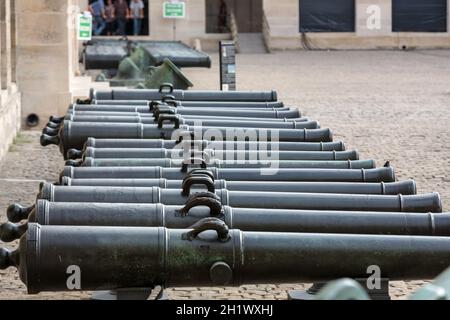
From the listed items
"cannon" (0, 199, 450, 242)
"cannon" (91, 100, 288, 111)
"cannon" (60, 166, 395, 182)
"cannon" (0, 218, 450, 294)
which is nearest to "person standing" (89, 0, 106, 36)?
"cannon" (91, 100, 288, 111)

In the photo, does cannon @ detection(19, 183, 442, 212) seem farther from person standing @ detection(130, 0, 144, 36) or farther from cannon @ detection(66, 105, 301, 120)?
person standing @ detection(130, 0, 144, 36)

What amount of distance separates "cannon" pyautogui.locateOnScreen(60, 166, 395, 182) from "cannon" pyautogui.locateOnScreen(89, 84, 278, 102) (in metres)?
4.89

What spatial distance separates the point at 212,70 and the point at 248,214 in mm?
26212

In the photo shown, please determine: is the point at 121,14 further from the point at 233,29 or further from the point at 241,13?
the point at 241,13

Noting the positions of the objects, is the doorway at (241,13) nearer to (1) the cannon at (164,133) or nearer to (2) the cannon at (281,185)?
(1) the cannon at (164,133)

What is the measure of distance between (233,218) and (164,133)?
377 cm

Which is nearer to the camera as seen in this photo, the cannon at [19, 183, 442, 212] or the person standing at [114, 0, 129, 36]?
the cannon at [19, 183, 442, 212]

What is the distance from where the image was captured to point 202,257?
5.48 meters

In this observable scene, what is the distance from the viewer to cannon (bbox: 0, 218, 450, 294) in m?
5.37

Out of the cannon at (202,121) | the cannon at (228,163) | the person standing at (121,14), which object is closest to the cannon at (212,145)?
the cannon at (228,163)

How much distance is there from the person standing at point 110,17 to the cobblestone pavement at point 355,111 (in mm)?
5585

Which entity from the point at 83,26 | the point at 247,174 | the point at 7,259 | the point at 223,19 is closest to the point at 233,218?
the point at 7,259
